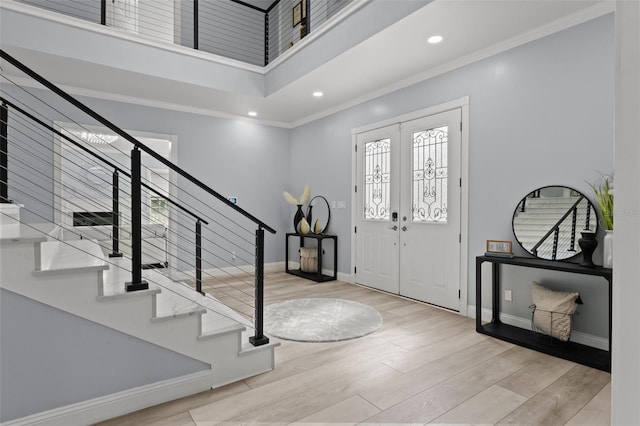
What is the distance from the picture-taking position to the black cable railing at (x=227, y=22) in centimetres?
535

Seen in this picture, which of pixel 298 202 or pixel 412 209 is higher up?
pixel 298 202

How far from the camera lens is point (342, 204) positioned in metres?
5.44

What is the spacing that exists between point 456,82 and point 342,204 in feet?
7.73

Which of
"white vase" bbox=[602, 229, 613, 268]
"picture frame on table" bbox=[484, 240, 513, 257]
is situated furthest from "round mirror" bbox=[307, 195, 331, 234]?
"white vase" bbox=[602, 229, 613, 268]

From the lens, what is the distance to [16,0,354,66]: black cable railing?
5346 mm

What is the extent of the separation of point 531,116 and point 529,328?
6.41 ft

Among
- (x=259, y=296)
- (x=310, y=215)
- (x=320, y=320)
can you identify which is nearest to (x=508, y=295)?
(x=320, y=320)

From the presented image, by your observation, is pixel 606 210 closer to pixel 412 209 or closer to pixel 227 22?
pixel 412 209

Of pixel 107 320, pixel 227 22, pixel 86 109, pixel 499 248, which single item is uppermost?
pixel 227 22

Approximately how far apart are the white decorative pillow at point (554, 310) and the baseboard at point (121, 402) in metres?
2.65

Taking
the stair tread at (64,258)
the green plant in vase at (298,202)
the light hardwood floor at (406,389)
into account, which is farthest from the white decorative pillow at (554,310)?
the green plant in vase at (298,202)

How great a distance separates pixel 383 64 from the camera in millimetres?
3873

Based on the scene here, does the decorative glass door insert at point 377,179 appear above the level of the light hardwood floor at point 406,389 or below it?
above

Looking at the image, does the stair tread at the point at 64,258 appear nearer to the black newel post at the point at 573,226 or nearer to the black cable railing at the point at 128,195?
the black cable railing at the point at 128,195
